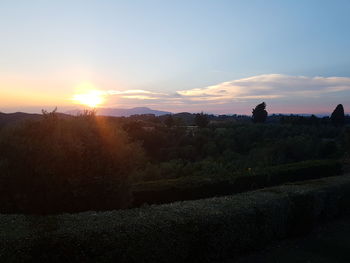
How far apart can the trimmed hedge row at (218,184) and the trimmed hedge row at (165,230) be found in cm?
305

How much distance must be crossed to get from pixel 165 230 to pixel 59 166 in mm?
2779

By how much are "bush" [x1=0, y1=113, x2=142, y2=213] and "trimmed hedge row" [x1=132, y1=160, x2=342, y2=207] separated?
2.87 m

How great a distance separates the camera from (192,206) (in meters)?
7.53

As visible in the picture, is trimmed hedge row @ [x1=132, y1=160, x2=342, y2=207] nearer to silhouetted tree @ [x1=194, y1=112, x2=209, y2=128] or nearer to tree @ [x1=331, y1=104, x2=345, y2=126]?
silhouetted tree @ [x1=194, y1=112, x2=209, y2=128]

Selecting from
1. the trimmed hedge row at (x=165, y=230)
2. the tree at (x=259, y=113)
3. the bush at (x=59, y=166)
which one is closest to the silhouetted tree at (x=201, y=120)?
the tree at (x=259, y=113)

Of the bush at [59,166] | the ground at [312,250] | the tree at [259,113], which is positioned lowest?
the ground at [312,250]

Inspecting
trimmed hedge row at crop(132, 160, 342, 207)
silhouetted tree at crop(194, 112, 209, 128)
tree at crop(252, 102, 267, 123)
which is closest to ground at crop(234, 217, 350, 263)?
trimmed hedge row at crop(132, 160, 342, 207)

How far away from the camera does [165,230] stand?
627cm

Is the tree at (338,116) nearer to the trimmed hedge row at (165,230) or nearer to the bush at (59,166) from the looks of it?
the trimmed hedge row at (165,230)

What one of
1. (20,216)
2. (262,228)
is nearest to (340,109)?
(262,228)

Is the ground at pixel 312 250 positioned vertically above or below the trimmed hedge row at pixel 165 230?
below

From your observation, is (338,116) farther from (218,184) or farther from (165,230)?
(165,230)

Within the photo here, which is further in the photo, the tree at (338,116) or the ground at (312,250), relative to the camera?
the tree at (338,116)

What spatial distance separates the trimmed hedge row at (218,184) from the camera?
37.4ft
